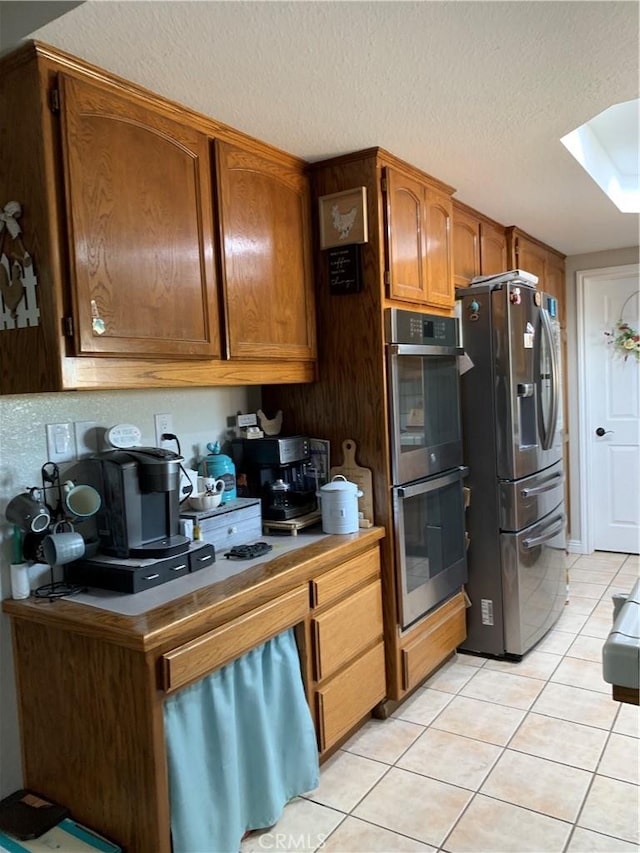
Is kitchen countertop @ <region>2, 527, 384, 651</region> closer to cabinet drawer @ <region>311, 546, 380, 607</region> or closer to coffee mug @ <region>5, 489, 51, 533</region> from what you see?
cabinet drawer @ <region>311, 546, 380, 607</region>

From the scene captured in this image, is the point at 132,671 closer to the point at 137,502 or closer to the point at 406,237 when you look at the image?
the point at 137,502

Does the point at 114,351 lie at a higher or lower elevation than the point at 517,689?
higher

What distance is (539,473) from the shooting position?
3.20m

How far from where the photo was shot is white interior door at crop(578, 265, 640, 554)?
15.2 ft

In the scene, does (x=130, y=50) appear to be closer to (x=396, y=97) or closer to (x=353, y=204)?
(x=396, y=97)

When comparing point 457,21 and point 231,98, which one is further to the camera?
point 231,98

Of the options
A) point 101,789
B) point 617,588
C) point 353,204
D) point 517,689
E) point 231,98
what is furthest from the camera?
point 617,588

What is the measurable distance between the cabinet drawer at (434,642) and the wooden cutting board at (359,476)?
58 cm

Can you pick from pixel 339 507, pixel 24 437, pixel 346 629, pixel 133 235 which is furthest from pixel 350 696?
pixel 133 235

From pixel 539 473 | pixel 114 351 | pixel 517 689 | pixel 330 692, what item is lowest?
pixel 517 689

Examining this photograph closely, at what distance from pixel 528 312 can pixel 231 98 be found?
1.77 m

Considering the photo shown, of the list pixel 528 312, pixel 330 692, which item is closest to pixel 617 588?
pixel 528 312

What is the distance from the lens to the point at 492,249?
3633mm

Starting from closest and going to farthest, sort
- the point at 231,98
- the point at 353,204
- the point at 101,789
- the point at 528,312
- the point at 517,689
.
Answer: the point at 101,789 < the point at 231,98 < the point at 353,204 < the point at 517,689 < the point at 528,312
